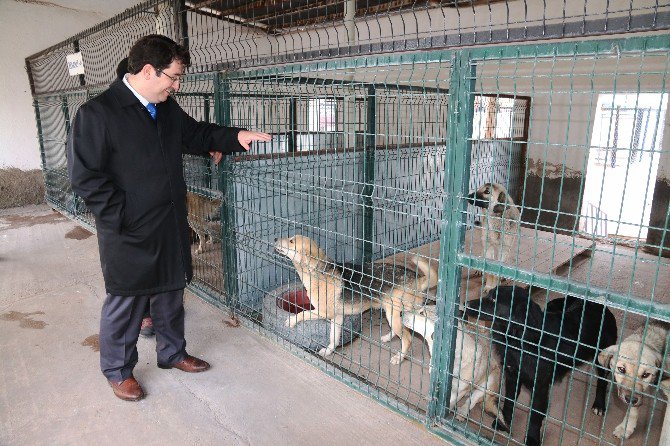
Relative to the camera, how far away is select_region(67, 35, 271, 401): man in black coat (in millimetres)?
2287

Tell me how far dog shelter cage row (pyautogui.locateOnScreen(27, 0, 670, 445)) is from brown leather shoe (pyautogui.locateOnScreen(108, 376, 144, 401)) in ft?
3.34

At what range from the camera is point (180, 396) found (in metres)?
2.67

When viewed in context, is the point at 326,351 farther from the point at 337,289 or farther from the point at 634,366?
the point at 634,366

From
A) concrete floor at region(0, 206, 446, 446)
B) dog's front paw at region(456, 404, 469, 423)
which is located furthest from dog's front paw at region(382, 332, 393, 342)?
dog's front paw at region(456, 404, 469, 423)

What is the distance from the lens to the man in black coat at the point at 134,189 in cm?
229

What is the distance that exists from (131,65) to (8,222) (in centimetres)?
617

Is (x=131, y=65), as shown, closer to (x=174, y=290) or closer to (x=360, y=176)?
(x=174, y=290)

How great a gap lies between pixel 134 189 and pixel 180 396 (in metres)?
1.32

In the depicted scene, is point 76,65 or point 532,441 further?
point 76,65

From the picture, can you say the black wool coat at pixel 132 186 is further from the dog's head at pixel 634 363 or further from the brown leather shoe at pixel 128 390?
the dog's head at pixel 634 363

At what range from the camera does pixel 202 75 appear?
3514 mm

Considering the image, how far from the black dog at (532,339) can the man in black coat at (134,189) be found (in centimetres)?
183

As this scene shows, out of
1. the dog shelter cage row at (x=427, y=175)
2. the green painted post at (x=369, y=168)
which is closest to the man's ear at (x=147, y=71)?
the dog shelter cage row at (x=427, y=175)

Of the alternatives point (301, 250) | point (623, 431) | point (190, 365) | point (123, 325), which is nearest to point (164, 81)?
point (301, 250)
